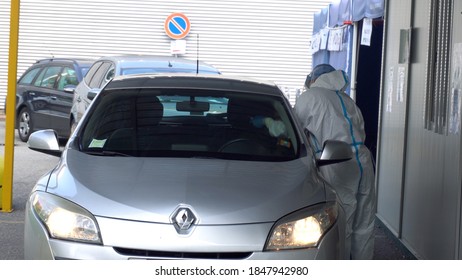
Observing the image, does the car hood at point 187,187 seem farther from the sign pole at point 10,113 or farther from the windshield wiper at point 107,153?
the sign pole at point 10,113

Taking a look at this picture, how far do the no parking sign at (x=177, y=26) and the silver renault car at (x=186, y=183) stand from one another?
2013 cm

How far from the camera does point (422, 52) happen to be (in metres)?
8.48

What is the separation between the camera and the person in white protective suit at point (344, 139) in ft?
24.0

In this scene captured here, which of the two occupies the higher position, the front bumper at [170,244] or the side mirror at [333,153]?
the side mirror at [333,153]

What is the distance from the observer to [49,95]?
17.4m

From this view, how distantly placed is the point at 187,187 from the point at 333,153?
140cm

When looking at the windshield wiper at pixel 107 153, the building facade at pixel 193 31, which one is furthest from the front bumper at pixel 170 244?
the building facade at pixel 193 31

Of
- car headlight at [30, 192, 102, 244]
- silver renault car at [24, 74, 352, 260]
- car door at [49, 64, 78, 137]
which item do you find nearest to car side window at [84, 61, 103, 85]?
car door at [49, 64, 78, 137]

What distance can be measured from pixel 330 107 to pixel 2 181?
4197 millimetres

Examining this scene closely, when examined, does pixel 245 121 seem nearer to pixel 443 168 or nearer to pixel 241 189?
pixel 241 189

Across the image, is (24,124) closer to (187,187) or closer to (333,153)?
(333,153)

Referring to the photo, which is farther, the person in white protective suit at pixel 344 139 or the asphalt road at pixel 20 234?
the asphalt road at pixel 20 234

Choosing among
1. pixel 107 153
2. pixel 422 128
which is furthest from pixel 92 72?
pixel 107 153

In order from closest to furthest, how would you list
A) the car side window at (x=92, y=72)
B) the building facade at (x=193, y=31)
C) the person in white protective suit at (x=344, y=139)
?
the person in white protective suit at (x=344, y=139) < the car side window at (x=92, y=72) < the building facade at (x=193, y=31)
